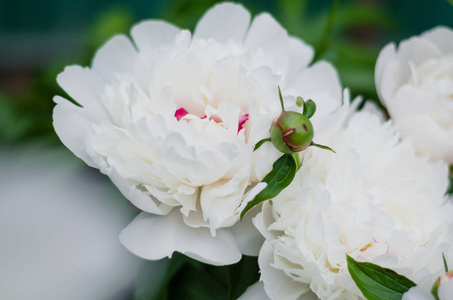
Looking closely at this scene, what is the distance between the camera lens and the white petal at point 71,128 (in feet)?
1.09

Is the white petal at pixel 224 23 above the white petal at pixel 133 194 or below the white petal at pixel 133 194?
above

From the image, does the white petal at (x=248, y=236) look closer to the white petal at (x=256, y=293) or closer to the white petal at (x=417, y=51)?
the white petal at (x=256, y=293)

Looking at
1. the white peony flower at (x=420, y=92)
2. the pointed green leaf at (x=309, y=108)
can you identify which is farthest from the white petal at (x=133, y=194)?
the white peony flower at (x=420, y=92)

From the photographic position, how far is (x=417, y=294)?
295 mm

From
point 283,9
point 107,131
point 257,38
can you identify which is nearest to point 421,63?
point 257,38

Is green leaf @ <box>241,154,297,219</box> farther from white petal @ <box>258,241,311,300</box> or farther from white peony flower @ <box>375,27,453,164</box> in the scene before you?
Answer: white peony flower @ <box>375,27,453,164</box>

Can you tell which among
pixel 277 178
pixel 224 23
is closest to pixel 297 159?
pixel 277 178

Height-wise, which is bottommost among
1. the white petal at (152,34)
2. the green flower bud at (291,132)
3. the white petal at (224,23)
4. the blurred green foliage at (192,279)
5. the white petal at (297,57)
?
the blurred green foliage at (192,279)

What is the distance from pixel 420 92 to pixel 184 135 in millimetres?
215

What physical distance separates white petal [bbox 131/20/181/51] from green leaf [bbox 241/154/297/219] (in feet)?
0.47

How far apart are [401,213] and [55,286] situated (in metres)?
0.22

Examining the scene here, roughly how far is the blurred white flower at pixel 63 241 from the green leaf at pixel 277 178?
100mm

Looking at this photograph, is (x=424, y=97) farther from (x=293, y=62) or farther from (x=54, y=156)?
(x=54, y=156)

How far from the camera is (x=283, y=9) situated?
3.23 feet
